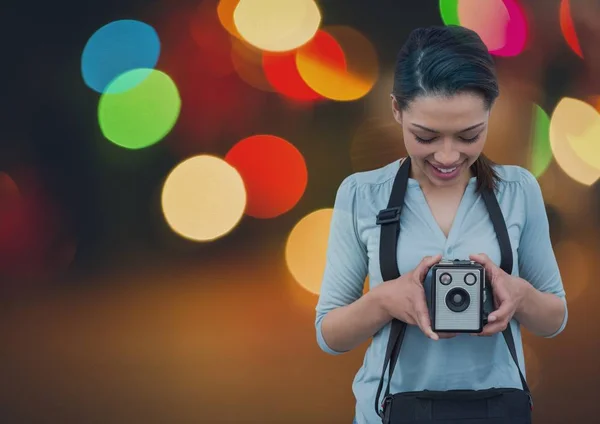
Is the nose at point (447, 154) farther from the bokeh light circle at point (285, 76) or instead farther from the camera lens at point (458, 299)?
the bokeh light circle at point (285, 76)

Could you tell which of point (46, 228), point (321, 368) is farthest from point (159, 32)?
point (321, 368)

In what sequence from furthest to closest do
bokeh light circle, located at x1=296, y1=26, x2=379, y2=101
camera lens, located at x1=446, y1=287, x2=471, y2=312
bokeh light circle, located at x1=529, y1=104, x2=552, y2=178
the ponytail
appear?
bokeh light circle, located at x1=296, y1=26, x2=379, y2=101, bokeh light circle, located at x1=529, y1=104, x2=552, y2=178, the ponytail, camera lens, located at x1=446, y1=287, x2=471, y2=312

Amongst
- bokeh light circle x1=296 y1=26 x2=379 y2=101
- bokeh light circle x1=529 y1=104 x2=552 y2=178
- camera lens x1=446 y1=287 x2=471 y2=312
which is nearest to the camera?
camera lens x1=446 y1=287 x2=471 y2=312

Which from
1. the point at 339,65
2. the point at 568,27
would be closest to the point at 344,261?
the point at 339,65

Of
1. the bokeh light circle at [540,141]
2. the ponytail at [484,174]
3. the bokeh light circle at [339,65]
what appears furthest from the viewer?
the bokeh light circle at [339,65]

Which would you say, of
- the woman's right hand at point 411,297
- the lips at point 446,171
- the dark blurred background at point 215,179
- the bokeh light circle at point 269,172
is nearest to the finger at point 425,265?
the woman's right hand at point 411,297

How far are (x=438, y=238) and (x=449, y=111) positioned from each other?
0.52ft

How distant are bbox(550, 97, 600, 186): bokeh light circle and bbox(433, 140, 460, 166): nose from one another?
5.88ft

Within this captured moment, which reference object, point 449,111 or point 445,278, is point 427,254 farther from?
point 449,111

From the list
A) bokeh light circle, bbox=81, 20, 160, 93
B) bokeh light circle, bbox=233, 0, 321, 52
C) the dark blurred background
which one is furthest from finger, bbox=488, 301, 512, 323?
bokeh light circle, bbox=81, 20, 160, 93

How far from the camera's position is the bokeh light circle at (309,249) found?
102 inches

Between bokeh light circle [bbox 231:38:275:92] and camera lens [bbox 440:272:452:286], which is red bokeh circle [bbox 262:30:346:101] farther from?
Answer: camera lens [bbox 440:272:452:286]

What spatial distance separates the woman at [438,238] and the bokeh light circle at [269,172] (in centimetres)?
170

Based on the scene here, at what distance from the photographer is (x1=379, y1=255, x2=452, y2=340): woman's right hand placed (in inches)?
31.0
